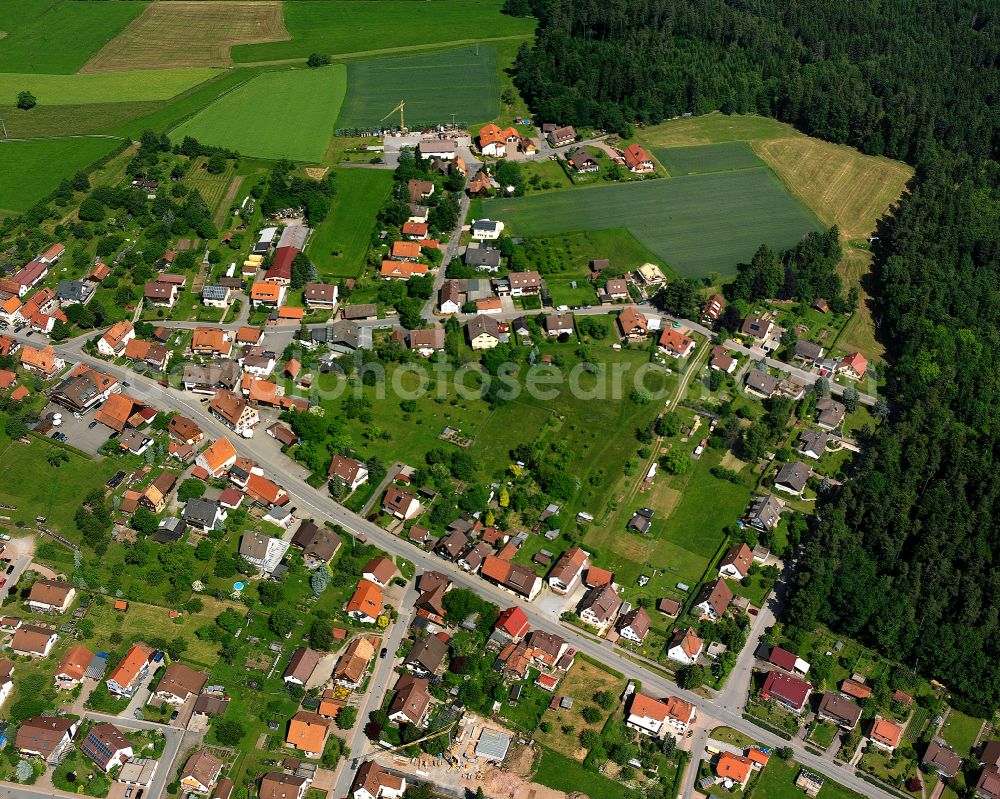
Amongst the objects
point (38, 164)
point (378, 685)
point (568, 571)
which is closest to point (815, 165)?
point (568, 571)

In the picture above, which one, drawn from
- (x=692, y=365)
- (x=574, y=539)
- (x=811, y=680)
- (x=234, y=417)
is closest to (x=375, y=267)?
(x=234, y=417)

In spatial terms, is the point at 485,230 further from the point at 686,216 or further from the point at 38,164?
the point at 38,164

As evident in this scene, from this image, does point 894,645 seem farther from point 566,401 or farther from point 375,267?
point 375,267

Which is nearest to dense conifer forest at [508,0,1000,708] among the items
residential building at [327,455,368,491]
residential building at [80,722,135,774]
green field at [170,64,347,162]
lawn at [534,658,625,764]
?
lawn at [534,658,625,764]

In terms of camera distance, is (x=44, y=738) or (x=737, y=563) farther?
(x=737, y=563)

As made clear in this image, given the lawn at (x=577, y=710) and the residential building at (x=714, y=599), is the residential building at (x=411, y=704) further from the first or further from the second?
the residential building at (x=714, y=599)

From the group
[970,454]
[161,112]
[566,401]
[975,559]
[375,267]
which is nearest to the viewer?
[975,559]

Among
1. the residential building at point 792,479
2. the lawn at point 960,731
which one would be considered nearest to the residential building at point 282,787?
the lawn at point 960,731

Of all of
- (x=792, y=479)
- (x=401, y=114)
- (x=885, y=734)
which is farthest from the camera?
(x=401, y=114)
